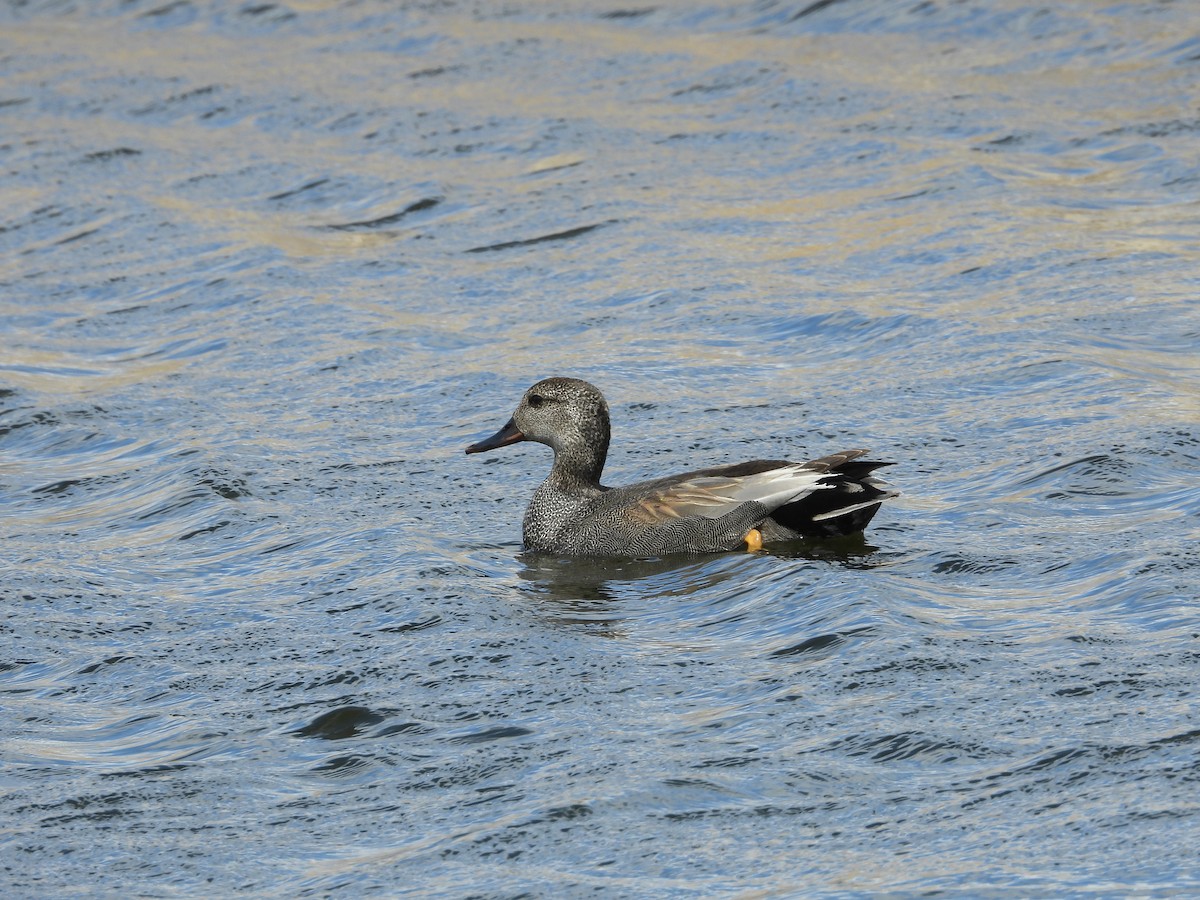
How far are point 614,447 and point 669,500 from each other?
1.87m

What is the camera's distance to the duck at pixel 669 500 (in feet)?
27.9

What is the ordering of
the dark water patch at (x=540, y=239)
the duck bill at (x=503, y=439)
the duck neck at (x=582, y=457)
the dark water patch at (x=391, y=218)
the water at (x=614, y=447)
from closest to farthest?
the water at (x=614, y=447)
the duck neck at (x=582, y=457)
the duck bill at (x=503, y=439)
the dark water patch at (x=540, y=239)
the dark water patch at (x=391, y=218)

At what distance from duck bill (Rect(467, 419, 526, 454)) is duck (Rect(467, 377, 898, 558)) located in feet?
0.33

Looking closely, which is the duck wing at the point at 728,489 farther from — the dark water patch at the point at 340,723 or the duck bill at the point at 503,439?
the dark water patch at the point at 340,723

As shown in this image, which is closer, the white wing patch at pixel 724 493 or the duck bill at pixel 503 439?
the white wing patch at pixel 724 493

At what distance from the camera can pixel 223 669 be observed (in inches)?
300

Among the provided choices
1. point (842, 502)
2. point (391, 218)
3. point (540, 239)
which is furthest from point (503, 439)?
point (391, 218)

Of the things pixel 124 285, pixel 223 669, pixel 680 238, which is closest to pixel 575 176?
pixel 680 238

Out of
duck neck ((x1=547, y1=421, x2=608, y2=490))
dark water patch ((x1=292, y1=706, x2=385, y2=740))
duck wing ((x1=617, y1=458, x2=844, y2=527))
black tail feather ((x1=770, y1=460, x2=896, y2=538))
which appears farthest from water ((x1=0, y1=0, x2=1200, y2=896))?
duck neck ((x1=547, y1=421, x2=608, y2=490))

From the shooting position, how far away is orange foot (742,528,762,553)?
8672mm

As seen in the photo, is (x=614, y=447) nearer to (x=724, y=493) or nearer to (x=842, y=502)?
(x=724, y=493)

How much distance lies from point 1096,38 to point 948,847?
42.8ft

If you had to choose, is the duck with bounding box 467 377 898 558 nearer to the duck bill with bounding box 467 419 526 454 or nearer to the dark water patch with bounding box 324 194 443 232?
the duck bill with bounding box 467 419 526 454

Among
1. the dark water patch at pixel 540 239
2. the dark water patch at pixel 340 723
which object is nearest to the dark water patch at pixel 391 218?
the dark water patch at pixel 540 239
